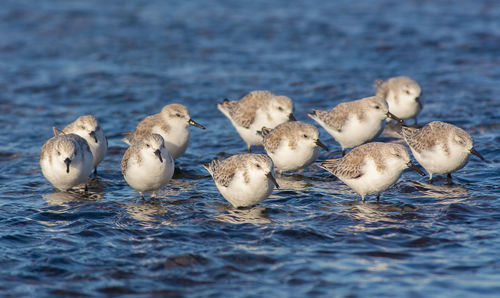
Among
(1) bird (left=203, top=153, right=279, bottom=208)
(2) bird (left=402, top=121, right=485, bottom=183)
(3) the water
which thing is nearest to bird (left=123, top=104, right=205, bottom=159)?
(3) the water

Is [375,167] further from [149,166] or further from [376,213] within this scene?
[149,166]

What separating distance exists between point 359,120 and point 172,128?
155 inches

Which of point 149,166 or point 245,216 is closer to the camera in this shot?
point 245,216

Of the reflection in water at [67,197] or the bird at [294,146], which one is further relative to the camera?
the bird at [294,146]

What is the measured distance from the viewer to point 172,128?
13.8 metres

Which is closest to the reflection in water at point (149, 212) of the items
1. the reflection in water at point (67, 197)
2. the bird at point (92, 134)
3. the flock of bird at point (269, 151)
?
the flock of bird at point (269, 151)

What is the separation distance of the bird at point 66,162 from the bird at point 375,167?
4.63 metres

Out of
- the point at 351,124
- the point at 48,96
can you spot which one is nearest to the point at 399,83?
the point at 351,124

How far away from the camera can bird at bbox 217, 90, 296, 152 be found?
14.7m

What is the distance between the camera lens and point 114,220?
10711 mm

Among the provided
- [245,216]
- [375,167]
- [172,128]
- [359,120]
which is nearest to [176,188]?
[172,128]

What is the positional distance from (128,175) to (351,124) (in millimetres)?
5080

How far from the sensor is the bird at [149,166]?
11.3 m

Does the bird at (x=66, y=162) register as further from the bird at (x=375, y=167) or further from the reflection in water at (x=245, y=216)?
the bird at (x=375, y=167)
